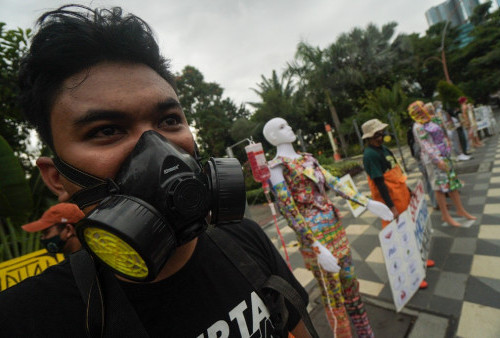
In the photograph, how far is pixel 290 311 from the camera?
1053 mm

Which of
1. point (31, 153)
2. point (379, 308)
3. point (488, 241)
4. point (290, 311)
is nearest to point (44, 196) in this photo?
point (31, 153)

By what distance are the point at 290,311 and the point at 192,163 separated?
76 centimetres

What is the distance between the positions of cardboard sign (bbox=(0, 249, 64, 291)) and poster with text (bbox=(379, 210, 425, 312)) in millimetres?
3260

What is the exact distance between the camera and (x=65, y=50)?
811 millimetres

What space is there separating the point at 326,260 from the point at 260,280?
1.03m

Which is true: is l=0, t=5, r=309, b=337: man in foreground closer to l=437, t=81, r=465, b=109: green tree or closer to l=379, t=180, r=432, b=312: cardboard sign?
l=379, t=180, r=432, b=312: cardboard sign

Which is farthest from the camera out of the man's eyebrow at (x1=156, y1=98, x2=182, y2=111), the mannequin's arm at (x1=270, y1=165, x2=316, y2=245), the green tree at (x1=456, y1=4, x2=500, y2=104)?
the green tree at (x1=456, y1=4, x2=500, y2=104)

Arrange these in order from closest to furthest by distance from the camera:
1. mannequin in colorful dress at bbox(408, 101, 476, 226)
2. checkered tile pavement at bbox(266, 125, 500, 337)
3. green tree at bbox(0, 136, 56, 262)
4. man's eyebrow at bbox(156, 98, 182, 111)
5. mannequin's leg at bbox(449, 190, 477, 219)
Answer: man's eyebrow at bbox(156, 98, 182, 111) → checkered tile pavement at bbox(266, 125, 500, 337) → green tree at bbox(0, 136, 56, 262) → mannequin in colorful dress at bbox(408, 101, 476, 226) → mannequin's leg at bbox(449, 190, 477, 219)

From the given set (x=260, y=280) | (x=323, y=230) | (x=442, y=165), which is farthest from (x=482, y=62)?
(x=260, y=280)

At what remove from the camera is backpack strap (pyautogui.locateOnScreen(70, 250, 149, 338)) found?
0.66 m

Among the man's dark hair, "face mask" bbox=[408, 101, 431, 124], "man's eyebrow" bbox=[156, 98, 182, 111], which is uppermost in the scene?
the man's dark hair

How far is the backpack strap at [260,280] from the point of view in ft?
2.97

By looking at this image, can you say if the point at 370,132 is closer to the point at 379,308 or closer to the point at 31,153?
the point at 379,308

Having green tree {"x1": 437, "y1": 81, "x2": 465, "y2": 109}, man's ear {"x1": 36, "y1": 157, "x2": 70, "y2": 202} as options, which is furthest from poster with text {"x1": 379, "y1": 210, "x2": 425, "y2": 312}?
green tree {"x1": 437, "y1": 81, "x2": 465, "y2": 109}
